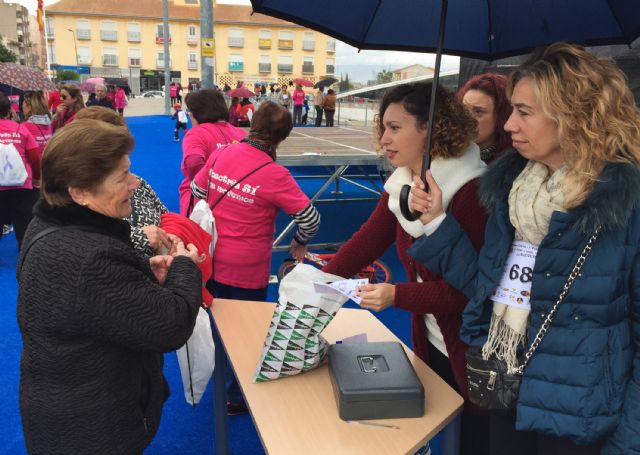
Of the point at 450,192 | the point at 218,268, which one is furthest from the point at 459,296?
the point at 218,268

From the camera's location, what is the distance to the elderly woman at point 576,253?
1184mm

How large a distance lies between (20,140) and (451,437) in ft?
14.3

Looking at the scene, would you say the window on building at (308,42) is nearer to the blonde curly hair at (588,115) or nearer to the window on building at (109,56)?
the window on building at (109,56)

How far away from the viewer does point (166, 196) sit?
26.2 ft

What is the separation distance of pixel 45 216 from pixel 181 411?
1890mm

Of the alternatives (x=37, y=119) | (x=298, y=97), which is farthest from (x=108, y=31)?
(x=37, y=119)

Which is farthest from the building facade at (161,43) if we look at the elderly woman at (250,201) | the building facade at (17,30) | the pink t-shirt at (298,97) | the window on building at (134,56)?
the elderly woman at (250,201)

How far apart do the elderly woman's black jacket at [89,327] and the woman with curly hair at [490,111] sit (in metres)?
1.56

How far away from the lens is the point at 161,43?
53562 millimetres

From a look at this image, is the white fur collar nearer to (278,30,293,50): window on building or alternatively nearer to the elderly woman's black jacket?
the elderly woman's black jacket

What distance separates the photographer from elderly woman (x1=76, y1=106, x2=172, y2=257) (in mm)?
1912

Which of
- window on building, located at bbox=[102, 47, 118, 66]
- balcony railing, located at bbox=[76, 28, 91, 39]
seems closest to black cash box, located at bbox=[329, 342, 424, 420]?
window on building, located at bbox=[102, 47, 118, 66]

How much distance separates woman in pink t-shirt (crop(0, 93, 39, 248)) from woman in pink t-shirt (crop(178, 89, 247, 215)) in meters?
1.63

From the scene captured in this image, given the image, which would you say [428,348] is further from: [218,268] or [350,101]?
[350,101]
